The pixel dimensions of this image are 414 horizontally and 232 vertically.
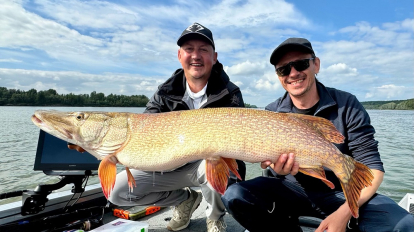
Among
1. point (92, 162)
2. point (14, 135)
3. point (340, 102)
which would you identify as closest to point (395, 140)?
point (340, 102)

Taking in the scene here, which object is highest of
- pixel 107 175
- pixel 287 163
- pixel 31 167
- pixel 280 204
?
pixel 287 163

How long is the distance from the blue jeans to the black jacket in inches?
22.4

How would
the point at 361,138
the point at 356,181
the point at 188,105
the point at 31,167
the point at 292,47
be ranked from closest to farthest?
the point at 356,181, the point at 361,138, the point at 292,47, the point at 188,105, the point at 31,167

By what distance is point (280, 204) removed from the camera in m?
2.82

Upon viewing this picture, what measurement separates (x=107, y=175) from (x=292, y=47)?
2218 mm

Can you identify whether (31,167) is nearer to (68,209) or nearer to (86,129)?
(68,209)

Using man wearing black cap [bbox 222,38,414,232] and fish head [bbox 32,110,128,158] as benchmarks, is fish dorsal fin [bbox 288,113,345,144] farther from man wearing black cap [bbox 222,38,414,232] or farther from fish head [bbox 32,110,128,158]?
fish head [bbox 32,110,128,158]

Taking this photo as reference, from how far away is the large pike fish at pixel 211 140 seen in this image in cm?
232

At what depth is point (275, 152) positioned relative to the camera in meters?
2.34

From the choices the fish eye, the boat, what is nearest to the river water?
the boat

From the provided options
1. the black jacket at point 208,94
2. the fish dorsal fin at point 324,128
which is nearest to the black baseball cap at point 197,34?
the black jacket at point 208,94

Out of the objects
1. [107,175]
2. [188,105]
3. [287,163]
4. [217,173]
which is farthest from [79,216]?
[287,163]

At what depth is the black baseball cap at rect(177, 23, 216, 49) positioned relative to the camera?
3.38 m

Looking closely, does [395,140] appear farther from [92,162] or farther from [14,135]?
[14,135]
